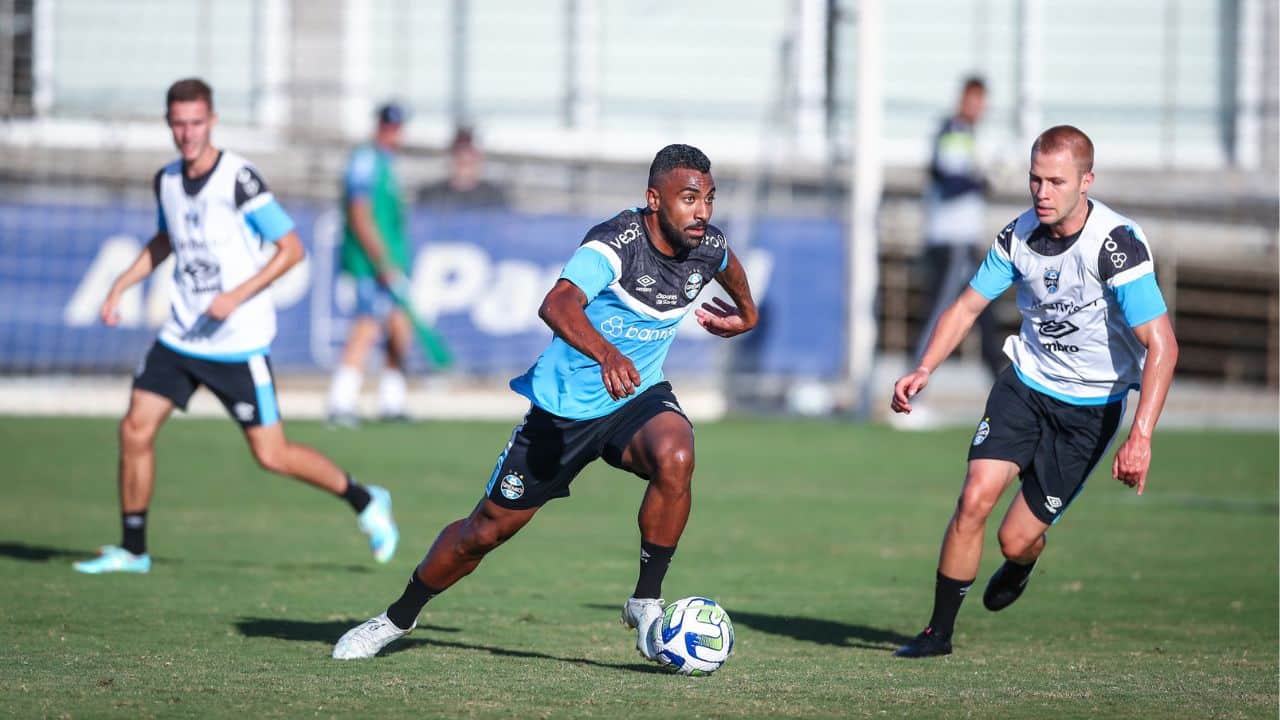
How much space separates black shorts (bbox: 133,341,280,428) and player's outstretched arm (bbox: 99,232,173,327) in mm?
366

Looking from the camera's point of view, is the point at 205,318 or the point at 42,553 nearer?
the point at 205,318

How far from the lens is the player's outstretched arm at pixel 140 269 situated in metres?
9.39

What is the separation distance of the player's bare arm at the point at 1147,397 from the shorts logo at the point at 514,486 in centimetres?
217

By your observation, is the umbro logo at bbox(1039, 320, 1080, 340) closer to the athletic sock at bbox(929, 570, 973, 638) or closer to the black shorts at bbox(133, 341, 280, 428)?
the athletic sock at bbox(929, 570, 973, 638)

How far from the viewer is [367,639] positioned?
687cm

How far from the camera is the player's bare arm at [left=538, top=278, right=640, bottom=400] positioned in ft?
19.8

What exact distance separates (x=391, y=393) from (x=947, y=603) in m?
10.8

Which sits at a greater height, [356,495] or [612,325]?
[612,325]

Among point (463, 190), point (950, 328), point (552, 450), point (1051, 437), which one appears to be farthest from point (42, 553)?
point (463, 190)

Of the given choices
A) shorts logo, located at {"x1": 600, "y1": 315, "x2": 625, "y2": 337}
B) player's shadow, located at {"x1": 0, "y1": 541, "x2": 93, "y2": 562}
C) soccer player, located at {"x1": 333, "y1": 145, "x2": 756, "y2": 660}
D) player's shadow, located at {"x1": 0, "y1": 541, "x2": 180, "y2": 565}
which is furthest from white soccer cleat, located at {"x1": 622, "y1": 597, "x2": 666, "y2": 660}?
player's shadow, located at {"x1": 0, "y1": 541, "x2": 93, "y2": 562}

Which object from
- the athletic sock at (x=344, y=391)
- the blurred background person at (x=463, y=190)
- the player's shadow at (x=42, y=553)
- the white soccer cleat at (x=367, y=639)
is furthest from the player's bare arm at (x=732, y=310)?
the blurred background person at (x=463, y=190)

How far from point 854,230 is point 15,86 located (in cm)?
1217

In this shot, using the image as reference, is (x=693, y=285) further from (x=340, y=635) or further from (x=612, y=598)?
(x=612, y=598)

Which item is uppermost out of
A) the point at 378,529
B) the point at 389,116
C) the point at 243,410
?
the point at 389,116
